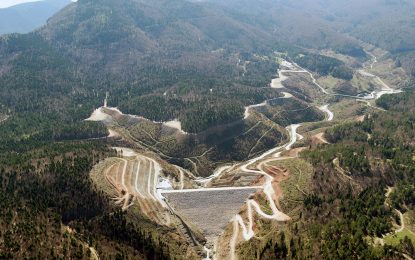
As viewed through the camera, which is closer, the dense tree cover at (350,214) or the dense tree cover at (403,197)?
the dense tree cover at (350,214)

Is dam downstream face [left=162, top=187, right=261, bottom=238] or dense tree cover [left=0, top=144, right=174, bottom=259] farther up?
dense tree cover [left=0, top=144, right=174, bottom=259]

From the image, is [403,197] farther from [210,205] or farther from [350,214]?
[210,205]

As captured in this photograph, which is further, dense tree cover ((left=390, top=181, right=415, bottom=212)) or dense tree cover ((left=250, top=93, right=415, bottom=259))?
dense tree cover ((left=390, top=181, right=415, bottom=212))

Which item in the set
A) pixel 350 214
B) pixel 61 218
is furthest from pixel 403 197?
pixel 61 218

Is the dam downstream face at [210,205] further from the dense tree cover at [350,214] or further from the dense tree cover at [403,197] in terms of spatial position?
the dense tree cover at [403,197]

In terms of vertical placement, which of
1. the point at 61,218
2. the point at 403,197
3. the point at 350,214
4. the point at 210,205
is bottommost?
the point at 210,205

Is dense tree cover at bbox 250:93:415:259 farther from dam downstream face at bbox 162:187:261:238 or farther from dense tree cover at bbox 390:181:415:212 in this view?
dam downstream face at bbox 162:187:261:238

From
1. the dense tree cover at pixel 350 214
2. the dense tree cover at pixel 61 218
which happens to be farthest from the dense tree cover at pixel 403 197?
the dense tree cover at pixel 61 218

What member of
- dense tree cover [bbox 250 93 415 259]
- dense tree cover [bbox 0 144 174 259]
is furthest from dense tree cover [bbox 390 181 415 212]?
dense tree cover [bbox 0 144 174 259]

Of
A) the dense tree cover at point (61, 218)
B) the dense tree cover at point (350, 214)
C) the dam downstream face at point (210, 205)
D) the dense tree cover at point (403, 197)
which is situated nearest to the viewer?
the dense tree cover at point (61, 218)

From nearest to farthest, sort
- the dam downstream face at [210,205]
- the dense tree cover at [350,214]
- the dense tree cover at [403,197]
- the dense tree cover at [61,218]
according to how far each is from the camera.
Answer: the dense tree cover at [61,218], the dense tree cover at [350,214], the dense tree cover at [403,197], the dam downstream face at [210,205]

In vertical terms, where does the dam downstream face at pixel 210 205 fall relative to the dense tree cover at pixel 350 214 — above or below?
below
